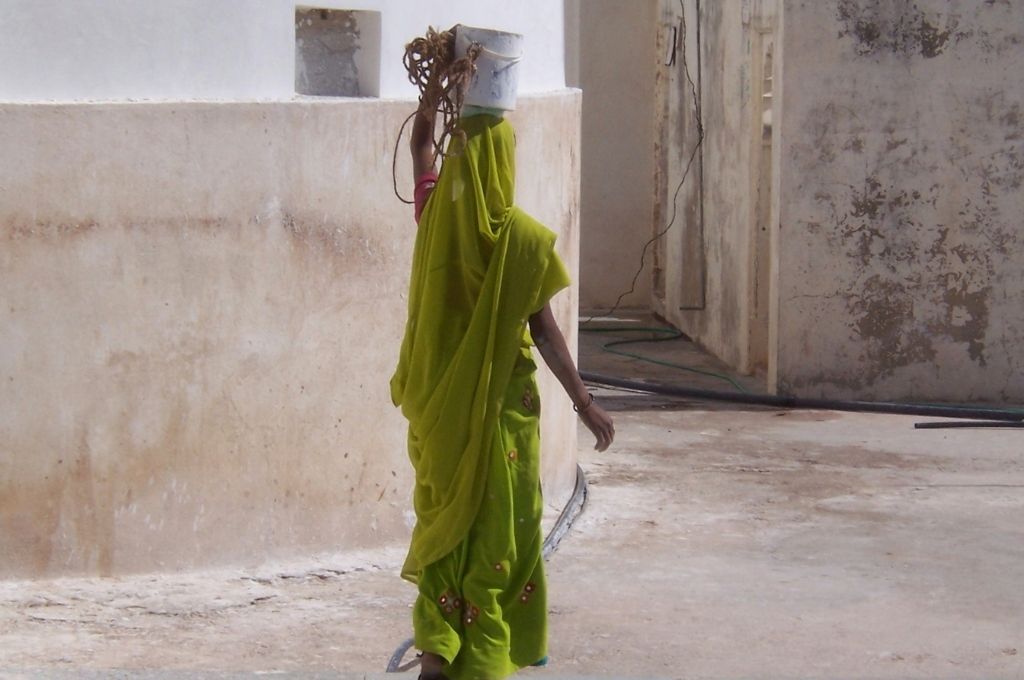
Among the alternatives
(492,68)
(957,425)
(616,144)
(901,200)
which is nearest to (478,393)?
(492,68)

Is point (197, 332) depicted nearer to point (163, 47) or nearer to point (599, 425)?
point (163, 47)

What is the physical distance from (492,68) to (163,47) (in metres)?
1.57

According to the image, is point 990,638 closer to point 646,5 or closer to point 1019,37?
point 1019,37

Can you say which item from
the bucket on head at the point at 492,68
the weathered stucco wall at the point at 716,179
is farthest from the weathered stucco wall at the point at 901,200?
the bucket on head at the point at 492,68

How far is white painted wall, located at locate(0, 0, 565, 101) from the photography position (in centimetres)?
470

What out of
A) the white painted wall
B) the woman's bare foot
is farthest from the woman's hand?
the white painted wall

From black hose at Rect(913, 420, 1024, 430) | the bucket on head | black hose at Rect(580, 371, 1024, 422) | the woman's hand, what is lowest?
black hose at Rect(913, 420, 1024, 430)

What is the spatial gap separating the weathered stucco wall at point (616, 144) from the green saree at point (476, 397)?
9.70 m

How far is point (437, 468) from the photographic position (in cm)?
378

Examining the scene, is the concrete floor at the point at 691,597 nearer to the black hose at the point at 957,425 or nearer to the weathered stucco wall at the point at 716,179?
the black hose at the point at 957,425

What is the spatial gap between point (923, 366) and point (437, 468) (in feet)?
19.9

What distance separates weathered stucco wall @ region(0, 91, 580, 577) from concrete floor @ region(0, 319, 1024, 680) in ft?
0.61

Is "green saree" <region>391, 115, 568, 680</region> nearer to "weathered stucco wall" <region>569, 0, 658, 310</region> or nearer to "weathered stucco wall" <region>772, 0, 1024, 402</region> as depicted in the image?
"weathered stucco wall" <region>772, 0, 1024, 402</region>

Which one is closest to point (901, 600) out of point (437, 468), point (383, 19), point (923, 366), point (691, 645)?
point (691, 645)
